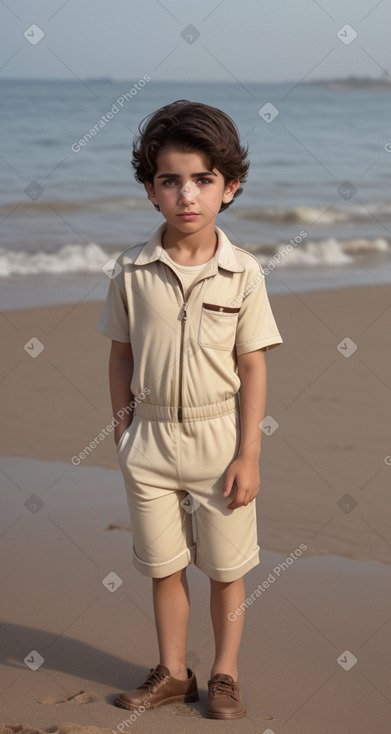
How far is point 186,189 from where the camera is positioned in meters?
2.36

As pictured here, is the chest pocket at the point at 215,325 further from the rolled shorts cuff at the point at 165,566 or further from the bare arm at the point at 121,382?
the rolled shorts cuff at the point at 165,566

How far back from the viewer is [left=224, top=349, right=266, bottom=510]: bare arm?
2.46 meters

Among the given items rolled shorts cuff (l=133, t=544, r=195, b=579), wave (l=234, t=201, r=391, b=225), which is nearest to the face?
rolled shorts cuff (l=133, t=544, r=195, b=579)

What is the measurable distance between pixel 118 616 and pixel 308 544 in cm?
83

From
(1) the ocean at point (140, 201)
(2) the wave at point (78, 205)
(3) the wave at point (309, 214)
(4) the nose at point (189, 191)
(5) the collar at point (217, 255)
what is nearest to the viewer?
(4) the nose at point (189, 191)

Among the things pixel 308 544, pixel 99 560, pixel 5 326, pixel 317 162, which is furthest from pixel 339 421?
pixel 317 162

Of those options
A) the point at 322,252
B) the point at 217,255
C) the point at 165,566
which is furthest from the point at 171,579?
the point at 322,252

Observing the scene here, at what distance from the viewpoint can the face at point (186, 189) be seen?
2.37 meters

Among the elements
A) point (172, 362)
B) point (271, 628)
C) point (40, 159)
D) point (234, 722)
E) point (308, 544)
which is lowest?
point (234, 722)

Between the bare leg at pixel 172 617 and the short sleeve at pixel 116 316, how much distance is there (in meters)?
0.66

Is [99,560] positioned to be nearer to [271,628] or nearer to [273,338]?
[271,628]

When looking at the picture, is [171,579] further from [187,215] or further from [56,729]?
[187,215]

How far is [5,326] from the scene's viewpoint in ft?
22.0

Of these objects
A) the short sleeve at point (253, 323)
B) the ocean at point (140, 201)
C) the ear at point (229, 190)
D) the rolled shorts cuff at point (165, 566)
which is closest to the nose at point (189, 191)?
the ear at point (229, 190)
